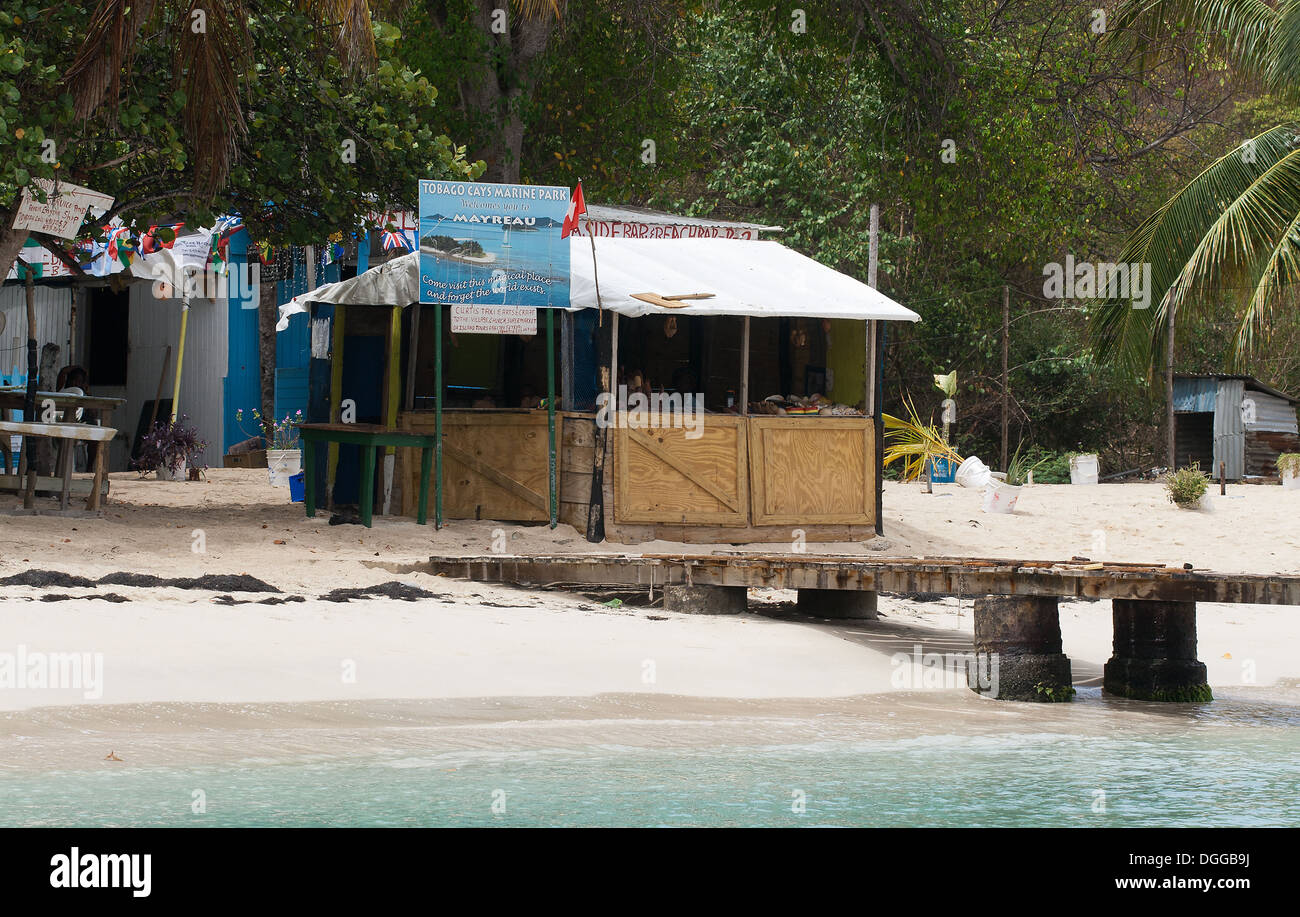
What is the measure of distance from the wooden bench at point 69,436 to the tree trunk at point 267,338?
786 centimetres

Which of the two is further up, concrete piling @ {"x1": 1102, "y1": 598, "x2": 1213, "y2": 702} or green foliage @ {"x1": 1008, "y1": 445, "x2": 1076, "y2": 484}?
green foliage @ {"x1": 1008, "y1": 445, "x2": 1076, "y2": 484}

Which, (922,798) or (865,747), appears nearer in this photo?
(922,798)

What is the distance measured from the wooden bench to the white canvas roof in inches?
111

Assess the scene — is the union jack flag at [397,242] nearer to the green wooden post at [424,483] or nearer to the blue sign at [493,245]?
the green wooden post at [424,483]

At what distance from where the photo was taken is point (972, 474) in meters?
21.0

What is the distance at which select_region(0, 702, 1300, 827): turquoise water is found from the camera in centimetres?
635

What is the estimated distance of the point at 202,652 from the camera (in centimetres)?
859

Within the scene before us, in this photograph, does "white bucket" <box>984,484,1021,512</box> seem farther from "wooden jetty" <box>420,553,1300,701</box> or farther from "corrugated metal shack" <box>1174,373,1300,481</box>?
"wooden jetty" <box>420,553,1300,701</box>

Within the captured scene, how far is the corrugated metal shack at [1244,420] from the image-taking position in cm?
2461

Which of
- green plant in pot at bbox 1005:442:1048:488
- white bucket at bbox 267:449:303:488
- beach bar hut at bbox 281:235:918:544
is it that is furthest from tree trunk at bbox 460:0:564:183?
green plant in pot at bbox 1005:442:1048:488

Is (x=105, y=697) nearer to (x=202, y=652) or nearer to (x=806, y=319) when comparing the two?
(x=202, y=652)
